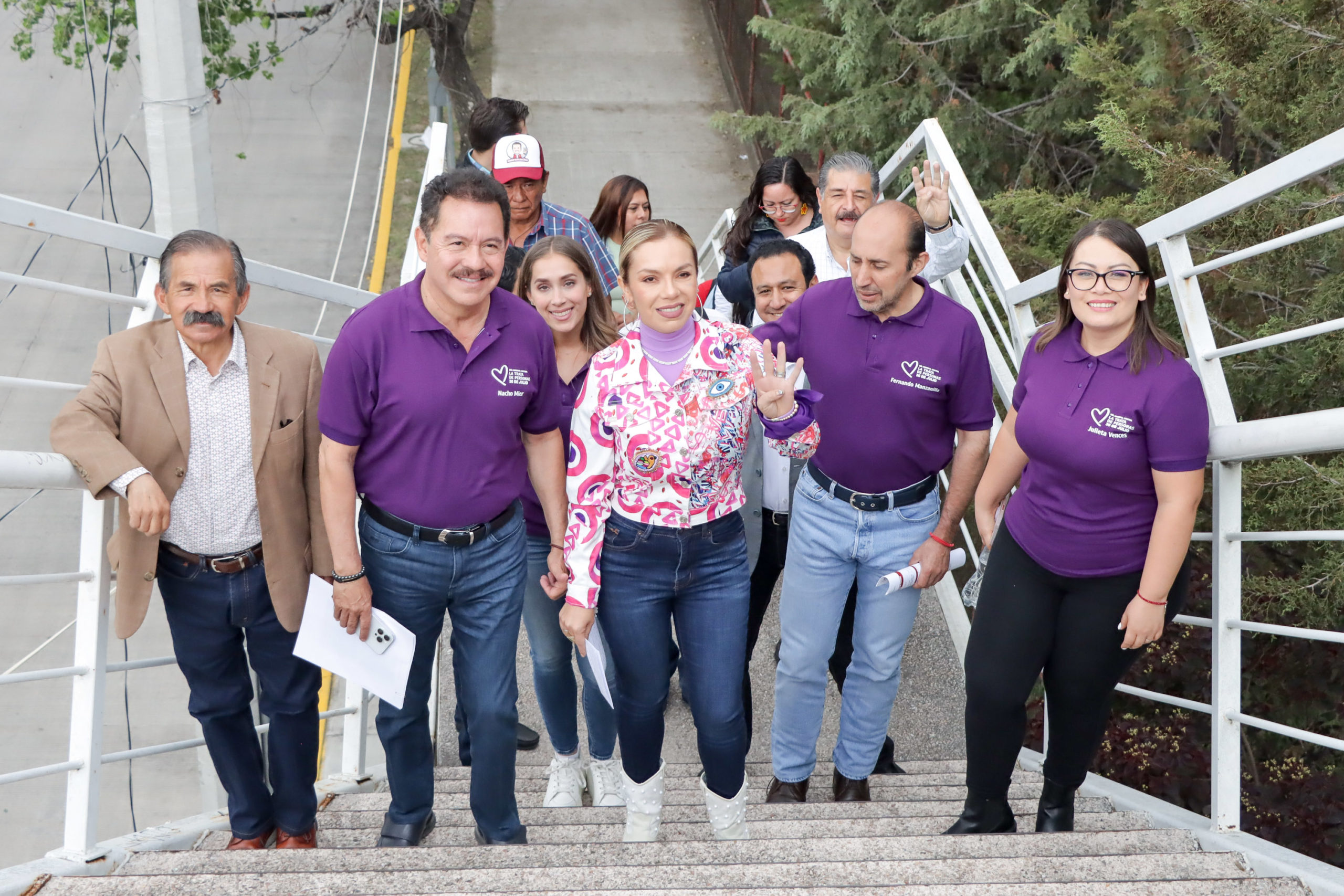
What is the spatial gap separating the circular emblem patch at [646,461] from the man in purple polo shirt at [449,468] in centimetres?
33

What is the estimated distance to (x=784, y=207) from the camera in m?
4.52

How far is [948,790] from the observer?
375 centimetres

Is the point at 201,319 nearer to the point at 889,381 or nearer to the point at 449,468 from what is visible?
the point at 449,468

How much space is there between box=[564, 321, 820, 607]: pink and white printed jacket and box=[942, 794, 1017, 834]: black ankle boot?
1.05 meters

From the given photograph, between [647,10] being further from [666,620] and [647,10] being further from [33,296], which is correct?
[666,620]

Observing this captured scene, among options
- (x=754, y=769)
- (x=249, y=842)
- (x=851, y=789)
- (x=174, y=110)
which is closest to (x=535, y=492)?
(x=249, y=842)

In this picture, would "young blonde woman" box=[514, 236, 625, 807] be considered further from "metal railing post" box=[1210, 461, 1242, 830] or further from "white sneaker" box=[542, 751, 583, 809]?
"metal railing post" box=[1210, 461, 1242, 830]

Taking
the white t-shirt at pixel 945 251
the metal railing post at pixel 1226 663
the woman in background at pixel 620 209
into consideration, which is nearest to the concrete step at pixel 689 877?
the metal railing post at pixel 1226 663

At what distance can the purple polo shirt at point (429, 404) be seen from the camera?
107 inches

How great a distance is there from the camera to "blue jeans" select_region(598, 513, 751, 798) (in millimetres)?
2822

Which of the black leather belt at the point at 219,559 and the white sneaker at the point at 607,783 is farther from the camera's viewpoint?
the white sneaker at the point at 607,783

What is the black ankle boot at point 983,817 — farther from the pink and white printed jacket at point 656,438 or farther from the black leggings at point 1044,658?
the pink and white printed jacket at point 656,438

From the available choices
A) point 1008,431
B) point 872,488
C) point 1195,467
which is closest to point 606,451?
point 872,488

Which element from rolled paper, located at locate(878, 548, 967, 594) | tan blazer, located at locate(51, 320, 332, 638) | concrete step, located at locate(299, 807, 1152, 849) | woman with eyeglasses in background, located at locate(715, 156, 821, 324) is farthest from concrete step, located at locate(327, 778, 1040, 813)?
woman with eyeglasses in background, located at locate(715, 156, 821, 324)
